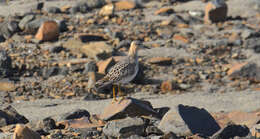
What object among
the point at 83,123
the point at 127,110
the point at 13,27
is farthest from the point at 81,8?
the point at 127,110

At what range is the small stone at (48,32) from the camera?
11.9 metres

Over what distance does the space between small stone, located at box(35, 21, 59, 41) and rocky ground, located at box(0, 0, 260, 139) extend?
22 millimetres

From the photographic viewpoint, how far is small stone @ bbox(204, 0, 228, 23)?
13.7m

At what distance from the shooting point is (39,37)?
39.3ft

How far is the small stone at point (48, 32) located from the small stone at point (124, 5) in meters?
2.74

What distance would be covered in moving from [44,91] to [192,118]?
13.0ft

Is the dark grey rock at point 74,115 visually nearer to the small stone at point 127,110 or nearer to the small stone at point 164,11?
the small stone at point 127,110

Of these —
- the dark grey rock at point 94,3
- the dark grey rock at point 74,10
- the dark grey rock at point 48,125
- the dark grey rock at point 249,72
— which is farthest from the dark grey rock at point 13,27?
the dark grey rock at point 48,125

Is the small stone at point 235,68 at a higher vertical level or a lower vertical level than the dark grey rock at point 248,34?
lower

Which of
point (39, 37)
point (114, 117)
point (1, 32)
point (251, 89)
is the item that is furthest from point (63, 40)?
point (114, 117)

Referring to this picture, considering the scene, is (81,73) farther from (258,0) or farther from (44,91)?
(258,0)

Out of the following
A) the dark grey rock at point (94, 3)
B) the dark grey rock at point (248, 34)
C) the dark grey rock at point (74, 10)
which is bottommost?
the dark grey rock at point (248, 34)

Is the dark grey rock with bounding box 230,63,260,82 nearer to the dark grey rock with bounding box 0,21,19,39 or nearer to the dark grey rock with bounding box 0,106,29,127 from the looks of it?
the dark grey rock with bounding box 0,106,29,127

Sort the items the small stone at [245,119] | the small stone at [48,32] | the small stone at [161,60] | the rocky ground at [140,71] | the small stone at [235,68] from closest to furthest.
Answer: the rocky ground at [140,71], the small stone at [245,119], the small stone at [235,68], the small stone at [161,60], the small stone at [48,32]
